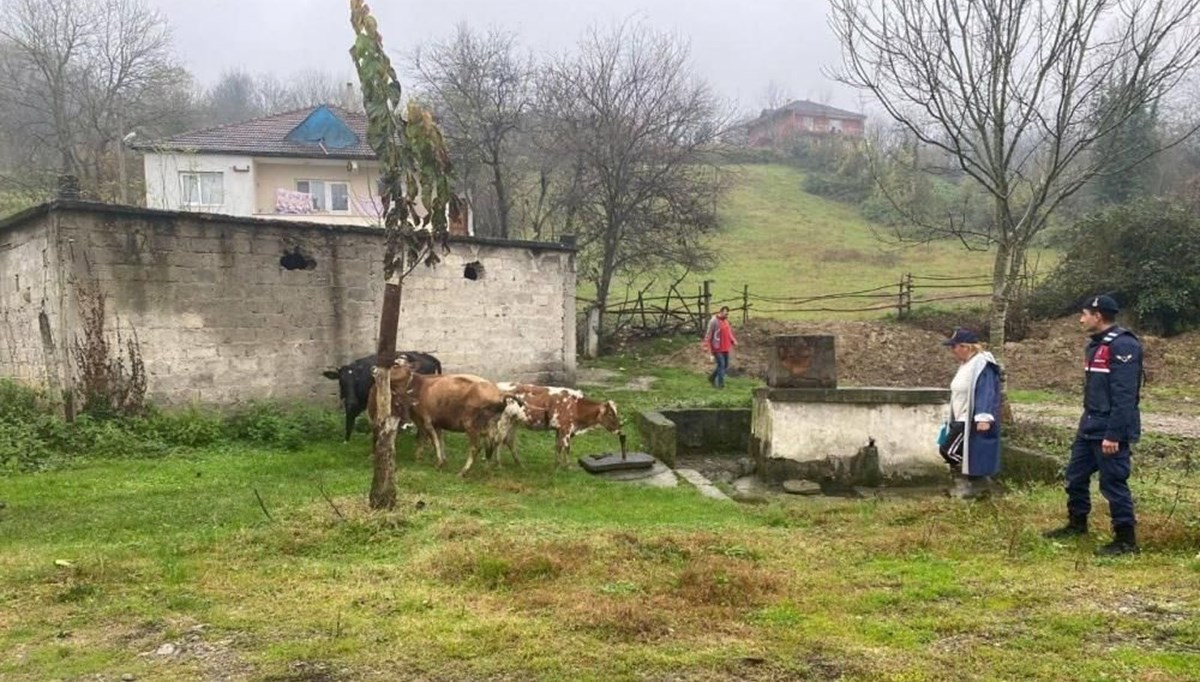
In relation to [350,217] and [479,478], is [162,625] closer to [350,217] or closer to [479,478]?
[479,478]

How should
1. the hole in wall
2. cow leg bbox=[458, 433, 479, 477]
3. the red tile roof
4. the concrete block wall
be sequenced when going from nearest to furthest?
1. cow leg bbox=[458, 433, 479, 477]
2. the concrete block wall
3. the hole in wall
4. the red tile roof

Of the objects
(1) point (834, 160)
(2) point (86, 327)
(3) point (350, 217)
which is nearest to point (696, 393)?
(2) point (86, 327)

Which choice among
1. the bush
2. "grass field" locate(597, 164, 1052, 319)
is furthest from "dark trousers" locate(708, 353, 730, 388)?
the bush

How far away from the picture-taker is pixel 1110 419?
5582 mm

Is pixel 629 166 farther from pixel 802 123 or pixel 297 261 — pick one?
pixel 802 123

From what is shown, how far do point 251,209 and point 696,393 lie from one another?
1824cm

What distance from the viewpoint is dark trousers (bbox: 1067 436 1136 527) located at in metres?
5.53

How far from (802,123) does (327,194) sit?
192 feet

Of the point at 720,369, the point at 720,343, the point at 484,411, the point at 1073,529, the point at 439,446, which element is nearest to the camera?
the point at 1073,529

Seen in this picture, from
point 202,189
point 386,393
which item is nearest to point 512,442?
point 386,393

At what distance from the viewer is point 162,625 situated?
4.54 m

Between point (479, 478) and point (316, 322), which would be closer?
point (479, 478)

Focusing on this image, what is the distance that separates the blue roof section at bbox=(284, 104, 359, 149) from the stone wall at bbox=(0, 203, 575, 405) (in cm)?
1568

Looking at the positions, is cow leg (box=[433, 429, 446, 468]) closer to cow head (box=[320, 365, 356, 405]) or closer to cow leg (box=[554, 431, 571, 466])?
cow leg (box=[554, 431, 571, 466])
